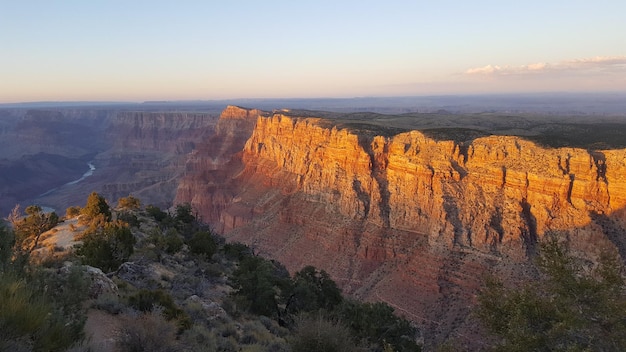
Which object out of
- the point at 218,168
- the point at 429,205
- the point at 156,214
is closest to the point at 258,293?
the point at 156,214

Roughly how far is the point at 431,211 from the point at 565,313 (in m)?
27.1

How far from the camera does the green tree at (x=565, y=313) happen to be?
9141mm

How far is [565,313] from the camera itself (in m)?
9.42

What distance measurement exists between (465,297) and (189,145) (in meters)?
128

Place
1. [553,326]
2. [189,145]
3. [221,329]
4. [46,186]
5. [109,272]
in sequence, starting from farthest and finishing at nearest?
[189,145] → [46,186] → [109,272] → [221,329] → [553,326]

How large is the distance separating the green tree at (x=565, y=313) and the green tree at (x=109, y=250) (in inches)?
571

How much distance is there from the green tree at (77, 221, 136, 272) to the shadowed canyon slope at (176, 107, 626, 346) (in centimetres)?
2093

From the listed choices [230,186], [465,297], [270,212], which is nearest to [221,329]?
[465,297]

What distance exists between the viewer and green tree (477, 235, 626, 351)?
360 inches

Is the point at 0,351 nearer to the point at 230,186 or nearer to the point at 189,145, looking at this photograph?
the point at 230,186

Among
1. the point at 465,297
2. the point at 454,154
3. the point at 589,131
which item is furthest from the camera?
the point at 589,131

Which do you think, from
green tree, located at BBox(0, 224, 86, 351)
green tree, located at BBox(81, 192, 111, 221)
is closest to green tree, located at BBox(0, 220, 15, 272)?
green tree, located at BBox(0, 224, 86, 351)

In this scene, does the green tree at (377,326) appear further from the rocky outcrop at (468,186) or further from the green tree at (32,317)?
the rocky outcrop at (468,186)

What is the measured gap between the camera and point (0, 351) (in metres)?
5.32
